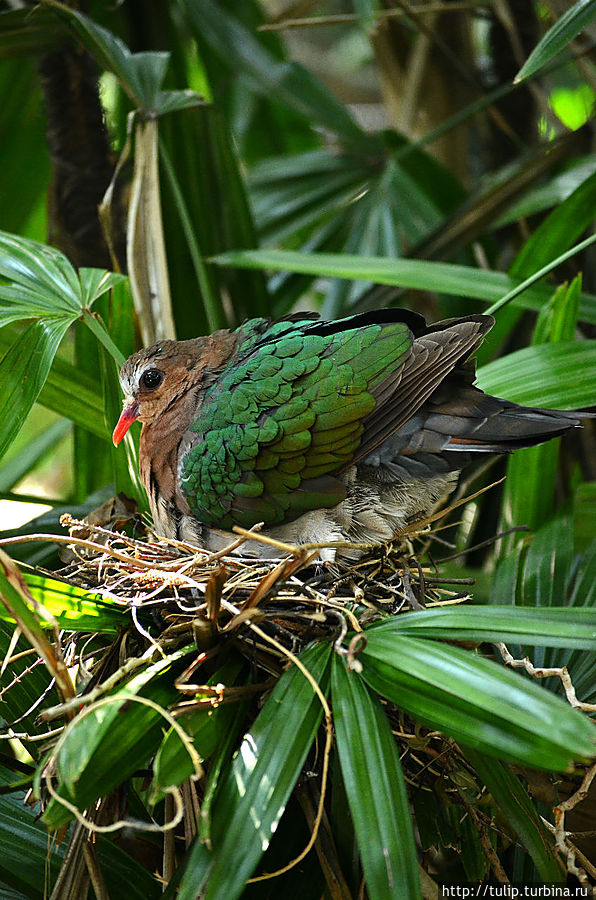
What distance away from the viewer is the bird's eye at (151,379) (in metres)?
1.68

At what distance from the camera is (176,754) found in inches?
37.6

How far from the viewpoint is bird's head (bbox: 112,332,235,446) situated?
1.67 meters

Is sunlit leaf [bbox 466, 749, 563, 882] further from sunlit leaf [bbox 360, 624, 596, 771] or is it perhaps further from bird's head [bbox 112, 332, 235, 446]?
bird's head [bbox 112, 332, 235, 446]

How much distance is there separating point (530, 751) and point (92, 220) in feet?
6.13

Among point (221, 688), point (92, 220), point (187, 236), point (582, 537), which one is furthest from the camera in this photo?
point (92, 220)

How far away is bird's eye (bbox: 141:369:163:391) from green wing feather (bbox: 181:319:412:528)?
209 millimetres

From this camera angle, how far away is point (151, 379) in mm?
1684

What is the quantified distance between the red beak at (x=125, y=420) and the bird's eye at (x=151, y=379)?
43mm

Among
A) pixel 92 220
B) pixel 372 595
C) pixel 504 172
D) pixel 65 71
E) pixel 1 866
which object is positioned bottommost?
pixel 1 866

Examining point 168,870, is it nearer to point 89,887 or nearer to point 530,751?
point 89,887

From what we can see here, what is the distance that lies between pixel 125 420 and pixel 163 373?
13 centimetres

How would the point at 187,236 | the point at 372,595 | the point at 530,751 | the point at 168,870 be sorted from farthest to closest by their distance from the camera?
the point at 187,236 → the point at 372,595 → the point at 168,870 → the point at 530,751

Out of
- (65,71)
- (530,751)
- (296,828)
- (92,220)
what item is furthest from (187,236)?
(530,751)

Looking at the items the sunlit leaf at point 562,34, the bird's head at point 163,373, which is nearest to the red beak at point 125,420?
the bird's head at point 163,373
